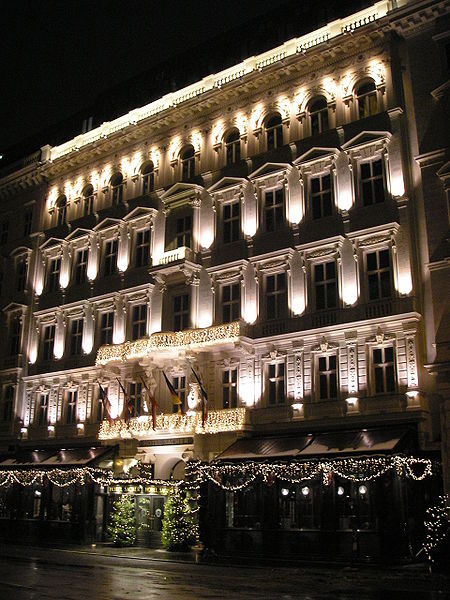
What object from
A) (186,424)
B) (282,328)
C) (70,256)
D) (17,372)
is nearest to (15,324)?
(17,372)

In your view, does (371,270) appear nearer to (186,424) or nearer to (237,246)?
(237,246)

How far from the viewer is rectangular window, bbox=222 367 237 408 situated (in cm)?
3111

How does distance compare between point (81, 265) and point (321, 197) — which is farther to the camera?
point (81, 265)

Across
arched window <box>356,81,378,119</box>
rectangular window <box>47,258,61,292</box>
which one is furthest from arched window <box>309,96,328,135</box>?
rectangular window <box>47,258,61,292</box>

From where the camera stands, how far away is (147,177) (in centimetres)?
3853

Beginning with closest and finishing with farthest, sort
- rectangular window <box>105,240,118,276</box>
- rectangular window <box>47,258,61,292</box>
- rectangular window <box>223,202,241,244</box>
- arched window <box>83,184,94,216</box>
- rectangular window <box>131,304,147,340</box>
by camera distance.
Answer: rectangular window <box>223,202,241,244</box> → rectangular window <box>131,304,147,340</box> → rectangular window <box>105,240,118,276</box> → arched window <box>83,184,94,216</box> → rectangular window <box>47,258,61,292</box>

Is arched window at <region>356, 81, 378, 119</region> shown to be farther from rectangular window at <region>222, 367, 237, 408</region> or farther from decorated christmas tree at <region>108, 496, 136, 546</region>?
decorated christmas tree at <region>108, 496, 136, 546</region>

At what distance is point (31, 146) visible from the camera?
4938 cm

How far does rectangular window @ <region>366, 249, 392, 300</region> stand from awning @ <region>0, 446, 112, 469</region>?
15.5 meters

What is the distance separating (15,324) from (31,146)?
14034mm

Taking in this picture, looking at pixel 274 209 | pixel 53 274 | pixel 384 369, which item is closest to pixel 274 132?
pixel 274 209

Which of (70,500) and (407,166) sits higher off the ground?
(407,166)

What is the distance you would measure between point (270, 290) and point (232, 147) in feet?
27.2

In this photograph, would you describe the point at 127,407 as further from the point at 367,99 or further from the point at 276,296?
the point at 367,99
